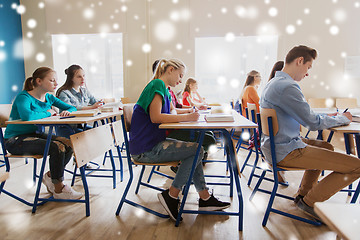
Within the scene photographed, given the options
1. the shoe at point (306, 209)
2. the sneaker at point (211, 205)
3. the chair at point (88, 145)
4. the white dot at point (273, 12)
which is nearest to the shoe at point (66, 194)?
the chair at point (88, 145)

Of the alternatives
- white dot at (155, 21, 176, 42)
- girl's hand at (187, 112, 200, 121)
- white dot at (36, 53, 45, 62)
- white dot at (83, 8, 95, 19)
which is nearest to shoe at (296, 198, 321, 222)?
girl's hand at (187, 112, 200, 121)

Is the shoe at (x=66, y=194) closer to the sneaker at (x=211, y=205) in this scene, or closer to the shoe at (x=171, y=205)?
the shoe at (x=171, y=205)

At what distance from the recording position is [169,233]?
156cm

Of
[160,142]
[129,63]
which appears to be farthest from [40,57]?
[160,142]

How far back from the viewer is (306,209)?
5.57ft

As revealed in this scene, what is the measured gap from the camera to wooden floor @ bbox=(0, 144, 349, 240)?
1.54 m

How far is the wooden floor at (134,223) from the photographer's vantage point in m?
1.54

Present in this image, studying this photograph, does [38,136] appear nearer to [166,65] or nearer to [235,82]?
[166,65]

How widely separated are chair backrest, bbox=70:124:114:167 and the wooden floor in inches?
15.1

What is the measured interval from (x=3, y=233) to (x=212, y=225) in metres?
1.26

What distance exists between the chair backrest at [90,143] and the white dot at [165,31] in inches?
123

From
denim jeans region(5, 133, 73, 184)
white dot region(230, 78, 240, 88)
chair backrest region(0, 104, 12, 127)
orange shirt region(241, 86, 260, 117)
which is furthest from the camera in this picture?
white dot region(230, 78, 240, 88)

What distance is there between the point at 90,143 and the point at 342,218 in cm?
171

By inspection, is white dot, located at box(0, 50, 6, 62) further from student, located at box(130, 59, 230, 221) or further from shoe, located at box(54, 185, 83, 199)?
student, located at box(130, 59, 230, 221)
